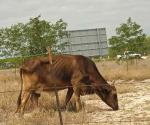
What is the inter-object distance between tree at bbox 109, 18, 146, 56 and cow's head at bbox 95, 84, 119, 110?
665 inches

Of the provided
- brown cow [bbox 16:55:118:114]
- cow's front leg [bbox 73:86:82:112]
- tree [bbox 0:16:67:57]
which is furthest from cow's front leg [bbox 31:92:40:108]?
tree [bbox 0:16:67:57]

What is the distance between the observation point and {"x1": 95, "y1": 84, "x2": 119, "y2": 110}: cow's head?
15.3 metres

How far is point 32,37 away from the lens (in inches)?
1192

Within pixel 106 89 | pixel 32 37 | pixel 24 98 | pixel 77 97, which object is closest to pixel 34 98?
pixel 24 98

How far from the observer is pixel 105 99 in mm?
15562

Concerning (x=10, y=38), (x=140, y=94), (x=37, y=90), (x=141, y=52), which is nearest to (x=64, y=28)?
(x=10, y=38)

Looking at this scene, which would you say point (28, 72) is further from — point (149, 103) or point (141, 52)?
point (141, 52)

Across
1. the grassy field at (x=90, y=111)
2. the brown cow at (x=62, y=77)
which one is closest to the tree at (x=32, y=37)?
the grassy field at (x=90, y=111)

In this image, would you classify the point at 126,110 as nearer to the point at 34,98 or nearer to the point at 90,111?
the point at 90,111

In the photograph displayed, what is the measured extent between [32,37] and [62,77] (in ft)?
48.7

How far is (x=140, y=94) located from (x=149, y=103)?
2.75 m

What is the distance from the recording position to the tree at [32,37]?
30.2 m

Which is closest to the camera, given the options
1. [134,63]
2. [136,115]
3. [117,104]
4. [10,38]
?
[136,115]

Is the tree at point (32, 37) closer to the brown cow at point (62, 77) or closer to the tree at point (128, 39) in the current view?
the tree at point (128, 39)
